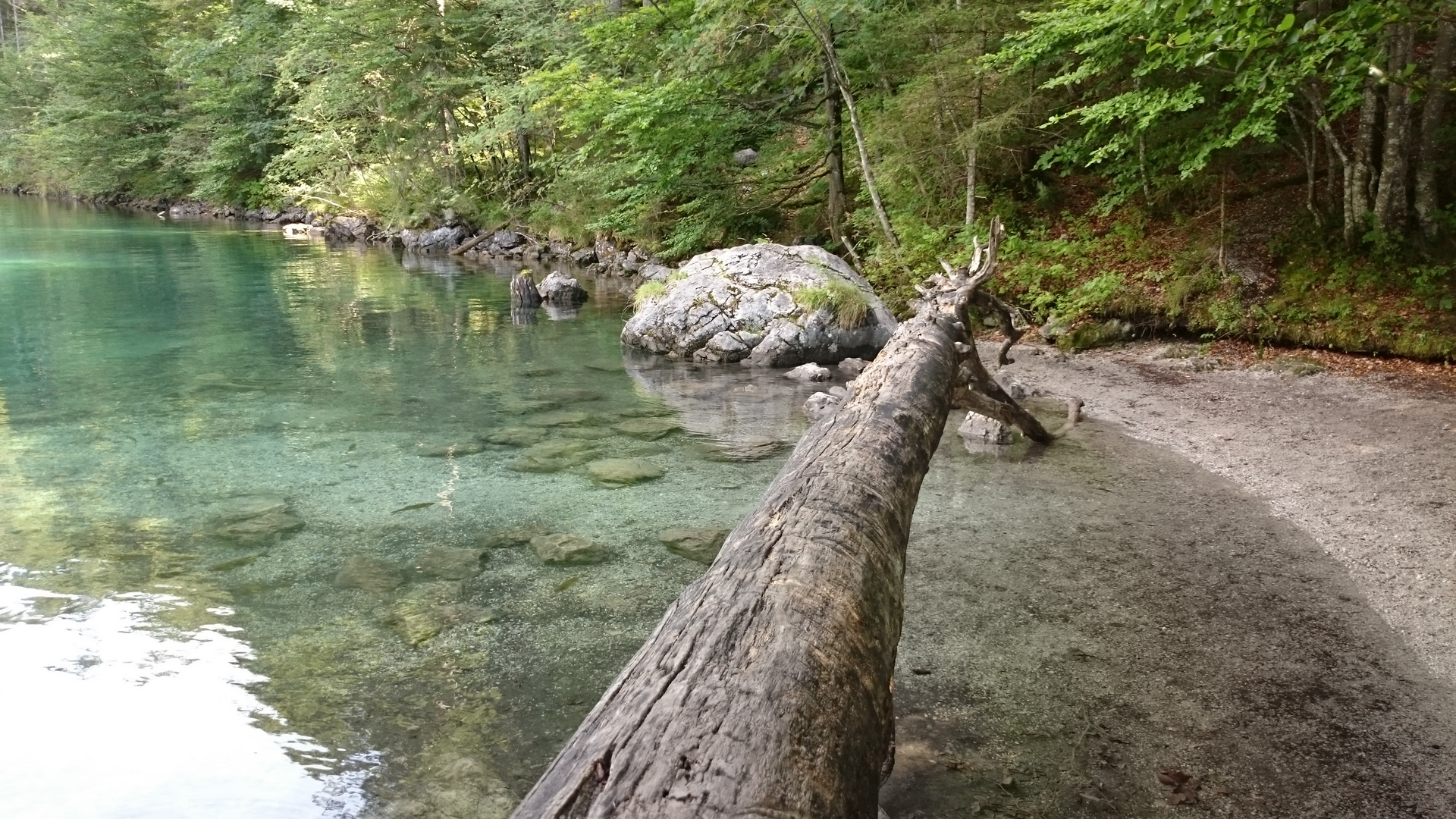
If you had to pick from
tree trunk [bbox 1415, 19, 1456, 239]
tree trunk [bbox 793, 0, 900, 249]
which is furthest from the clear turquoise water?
tree trunk [bbox 1415, 19, 1456, 239]

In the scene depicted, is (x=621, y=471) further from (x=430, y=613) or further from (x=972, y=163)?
(x=972, y=163)

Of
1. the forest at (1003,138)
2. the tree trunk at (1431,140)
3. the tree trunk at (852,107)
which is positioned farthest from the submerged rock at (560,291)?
the tree trunk at (1431,140)

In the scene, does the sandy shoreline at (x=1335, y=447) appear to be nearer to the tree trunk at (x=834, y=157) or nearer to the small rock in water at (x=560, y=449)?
the small rock in water at (x=560, y=449)

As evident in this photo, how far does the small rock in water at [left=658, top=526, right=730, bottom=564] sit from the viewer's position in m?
5.48

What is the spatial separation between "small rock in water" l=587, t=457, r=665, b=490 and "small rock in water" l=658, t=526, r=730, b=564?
1037 mm

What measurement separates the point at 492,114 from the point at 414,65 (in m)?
2.60

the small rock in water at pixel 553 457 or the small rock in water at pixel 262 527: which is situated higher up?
the small rock in water at pixel 553 457

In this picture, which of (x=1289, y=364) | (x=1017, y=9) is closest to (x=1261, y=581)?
(x=1289, y=364)

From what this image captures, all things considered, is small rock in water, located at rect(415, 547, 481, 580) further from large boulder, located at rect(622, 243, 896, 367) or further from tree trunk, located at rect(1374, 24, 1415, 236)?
tree trunk, located at rect(1374, 24, 1415, 236)

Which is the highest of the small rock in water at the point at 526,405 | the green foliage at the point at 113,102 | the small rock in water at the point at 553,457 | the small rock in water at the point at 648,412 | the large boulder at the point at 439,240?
the green foliage at the point at 113,102

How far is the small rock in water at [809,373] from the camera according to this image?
10281 mm

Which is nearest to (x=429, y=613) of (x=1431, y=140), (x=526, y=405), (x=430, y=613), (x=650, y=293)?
(x=430, y=613)

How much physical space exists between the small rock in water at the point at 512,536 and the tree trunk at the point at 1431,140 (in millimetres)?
8544

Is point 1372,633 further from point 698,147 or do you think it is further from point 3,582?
point 698,147
